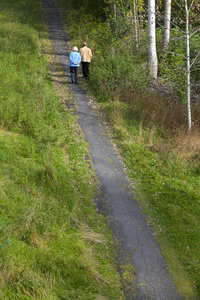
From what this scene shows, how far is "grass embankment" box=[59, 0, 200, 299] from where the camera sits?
625 cm

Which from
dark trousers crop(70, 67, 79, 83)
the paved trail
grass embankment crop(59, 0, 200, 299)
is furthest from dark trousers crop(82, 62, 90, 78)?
the paved trail

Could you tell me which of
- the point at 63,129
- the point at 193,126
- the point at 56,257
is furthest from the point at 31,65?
the point at 56,257

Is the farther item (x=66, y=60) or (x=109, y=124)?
(x=66, y=60)

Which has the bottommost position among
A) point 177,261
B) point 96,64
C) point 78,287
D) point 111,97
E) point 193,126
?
point 177,261

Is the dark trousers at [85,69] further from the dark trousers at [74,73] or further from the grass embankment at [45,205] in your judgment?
the grass embankment at [45,205]

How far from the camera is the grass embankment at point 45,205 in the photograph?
4.63 metres

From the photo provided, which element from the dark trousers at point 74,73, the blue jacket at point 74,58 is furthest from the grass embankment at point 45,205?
the blue jacket at point 74,58

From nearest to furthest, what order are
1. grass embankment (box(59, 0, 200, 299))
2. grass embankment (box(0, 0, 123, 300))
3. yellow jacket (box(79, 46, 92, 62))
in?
grass embankment (box(0, 0, 123, 300)) → grass embankment (box(59, 0, 200, 299)) → yellow jacket (box(79, 46, 92, 62))

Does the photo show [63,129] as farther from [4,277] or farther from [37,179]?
[4,277]

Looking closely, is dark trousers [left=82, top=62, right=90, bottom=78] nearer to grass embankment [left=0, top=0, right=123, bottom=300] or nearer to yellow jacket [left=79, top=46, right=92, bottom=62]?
yellow jacket [left=79, top=46, right=92, bottom=62]

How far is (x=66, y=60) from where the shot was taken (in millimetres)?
15688

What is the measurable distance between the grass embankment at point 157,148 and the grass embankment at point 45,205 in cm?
135

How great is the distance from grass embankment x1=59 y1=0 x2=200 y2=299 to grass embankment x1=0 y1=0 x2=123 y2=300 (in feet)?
4.43

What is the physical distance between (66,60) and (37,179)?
33.6ft
